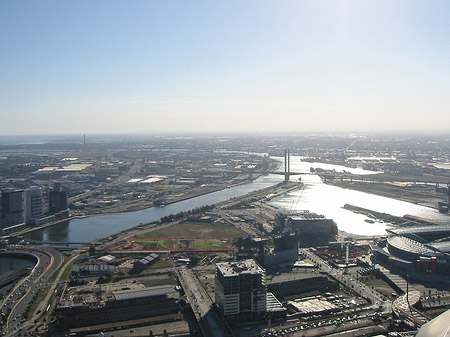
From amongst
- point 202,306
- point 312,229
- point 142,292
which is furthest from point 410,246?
point 142,292

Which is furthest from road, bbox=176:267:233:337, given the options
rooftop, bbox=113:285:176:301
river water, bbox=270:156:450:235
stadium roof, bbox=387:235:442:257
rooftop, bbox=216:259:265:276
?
river water, bbox=270:156:450:235

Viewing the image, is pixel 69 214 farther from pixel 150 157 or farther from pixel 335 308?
pixel 150 157

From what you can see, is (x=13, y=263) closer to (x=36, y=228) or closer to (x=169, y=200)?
(x=36, y=228)

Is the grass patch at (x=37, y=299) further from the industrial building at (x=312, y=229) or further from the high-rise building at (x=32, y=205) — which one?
the high-rise building at (x=32, y=205)

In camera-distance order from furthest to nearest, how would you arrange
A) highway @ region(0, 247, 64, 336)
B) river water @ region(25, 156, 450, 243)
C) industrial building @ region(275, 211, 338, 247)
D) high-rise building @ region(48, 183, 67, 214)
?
high-rise building @ region(48, 183, 67, 214) < river water @ region(25, 156, 450, 243) < industrial building @ region(275, 211, 338, 247) < highway @ region(0, 247, 64, 336)

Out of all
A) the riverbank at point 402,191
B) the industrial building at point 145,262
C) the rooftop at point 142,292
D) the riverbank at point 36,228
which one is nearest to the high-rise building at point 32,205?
the riverbank at point 36,228

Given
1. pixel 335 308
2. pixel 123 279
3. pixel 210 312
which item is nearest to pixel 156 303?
pixel 210 312

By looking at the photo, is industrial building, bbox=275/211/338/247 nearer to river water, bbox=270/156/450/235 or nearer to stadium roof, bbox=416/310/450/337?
river water, bbox=270/156/450/235
